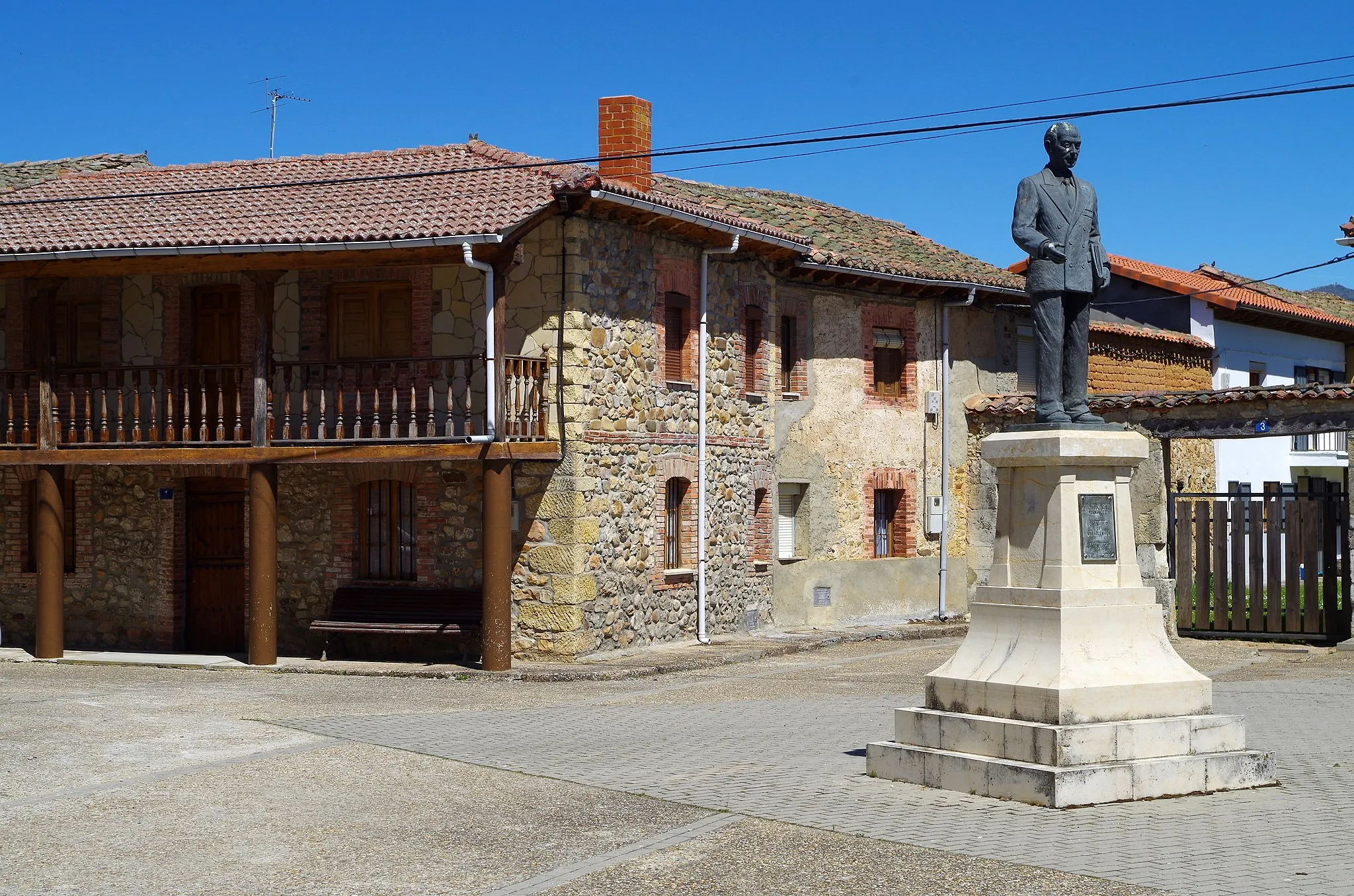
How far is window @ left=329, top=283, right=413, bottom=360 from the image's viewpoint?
58.4ft

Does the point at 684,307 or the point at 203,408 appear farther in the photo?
the point at 684,307

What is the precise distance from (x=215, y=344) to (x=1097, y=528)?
1257cm

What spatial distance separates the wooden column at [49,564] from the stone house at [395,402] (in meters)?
0.03

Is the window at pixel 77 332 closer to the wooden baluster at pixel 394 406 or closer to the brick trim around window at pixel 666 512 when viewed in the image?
the wooden baluster at pixel 394 406

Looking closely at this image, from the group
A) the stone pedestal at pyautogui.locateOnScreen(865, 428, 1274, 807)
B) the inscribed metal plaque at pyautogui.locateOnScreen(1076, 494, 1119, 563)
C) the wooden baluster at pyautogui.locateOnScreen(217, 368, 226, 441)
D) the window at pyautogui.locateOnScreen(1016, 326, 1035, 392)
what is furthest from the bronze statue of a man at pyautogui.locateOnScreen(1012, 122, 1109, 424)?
the window at pyautogui.locateOnScreen(1016, 326, 1035, 392)

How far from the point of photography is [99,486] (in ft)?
62.4

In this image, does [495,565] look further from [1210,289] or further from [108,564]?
[1210,289]

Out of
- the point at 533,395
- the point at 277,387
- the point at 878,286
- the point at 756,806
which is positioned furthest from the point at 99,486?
the point at 756,806

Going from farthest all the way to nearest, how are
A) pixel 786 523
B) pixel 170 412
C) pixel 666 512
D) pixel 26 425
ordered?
pixel 786 523 → pixel 666 512 → pixel 26 425 → pixel 170 412

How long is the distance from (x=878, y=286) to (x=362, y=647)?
9.11 meters

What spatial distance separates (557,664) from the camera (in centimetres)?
1659

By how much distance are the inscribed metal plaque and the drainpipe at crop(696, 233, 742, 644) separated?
33.3 feet

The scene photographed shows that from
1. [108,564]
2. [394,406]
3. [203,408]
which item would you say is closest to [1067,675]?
[394,406]

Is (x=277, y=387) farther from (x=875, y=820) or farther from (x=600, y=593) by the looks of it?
(x=875, y=820)
